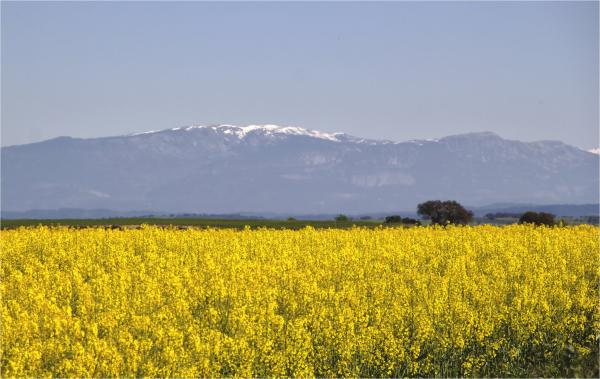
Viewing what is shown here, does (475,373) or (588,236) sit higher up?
(588,236)

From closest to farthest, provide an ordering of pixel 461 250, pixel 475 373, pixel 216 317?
1. pixel 216 317
2. pixel 475 373
3. pixel 461 250

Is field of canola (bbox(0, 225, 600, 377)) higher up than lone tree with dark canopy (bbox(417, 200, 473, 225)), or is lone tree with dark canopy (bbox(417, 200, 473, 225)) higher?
lone tree with dark canopy (bbox(417, 200, 473, 225))

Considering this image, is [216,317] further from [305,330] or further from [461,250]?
[461,250]

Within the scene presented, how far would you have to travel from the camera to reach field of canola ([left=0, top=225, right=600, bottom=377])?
13.6 meters

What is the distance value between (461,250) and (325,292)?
296 inches

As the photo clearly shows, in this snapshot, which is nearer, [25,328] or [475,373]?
[25,328]

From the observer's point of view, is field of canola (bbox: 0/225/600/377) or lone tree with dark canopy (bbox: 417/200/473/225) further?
lone tree with dark canopy (bbox: 417/200/473/225)

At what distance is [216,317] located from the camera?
49.7ft

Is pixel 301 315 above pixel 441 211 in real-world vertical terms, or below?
below

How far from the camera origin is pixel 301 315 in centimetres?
1603

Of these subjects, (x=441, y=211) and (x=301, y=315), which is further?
(x=441, y=211)

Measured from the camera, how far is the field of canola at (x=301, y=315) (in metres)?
13.6

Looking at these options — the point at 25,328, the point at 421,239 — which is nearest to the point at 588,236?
the point at 421,239

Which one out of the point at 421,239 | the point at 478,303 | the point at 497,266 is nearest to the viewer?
the point at 478,303
